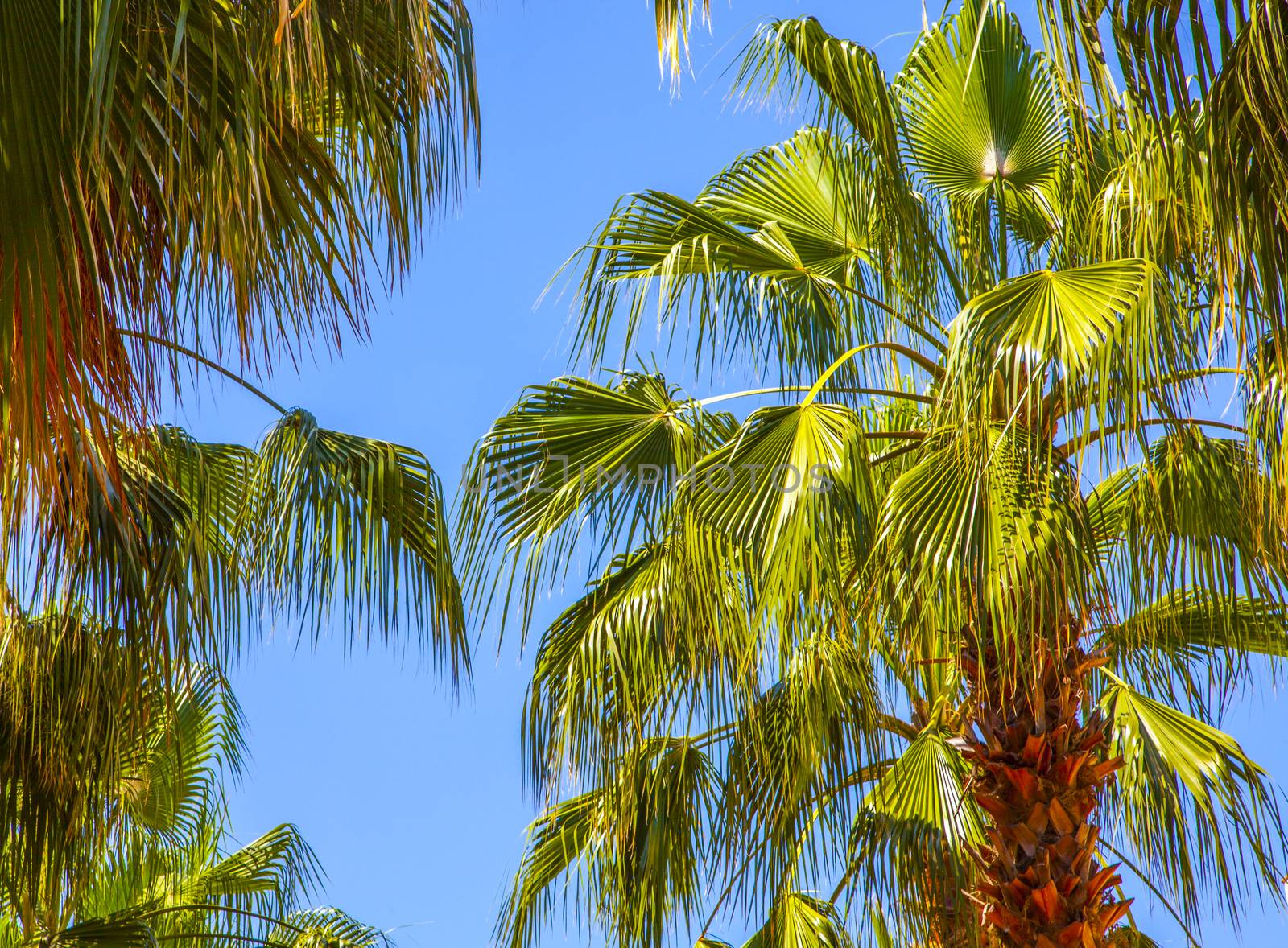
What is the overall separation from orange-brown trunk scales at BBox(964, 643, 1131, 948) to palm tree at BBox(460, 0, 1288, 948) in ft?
0.04

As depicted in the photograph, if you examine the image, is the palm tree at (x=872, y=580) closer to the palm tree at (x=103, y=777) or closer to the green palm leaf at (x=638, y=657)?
the green palm leaf at (x=638, y=657)

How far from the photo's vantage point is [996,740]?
470cm

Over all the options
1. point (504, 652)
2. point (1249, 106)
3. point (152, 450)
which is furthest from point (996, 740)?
point (152, 450)

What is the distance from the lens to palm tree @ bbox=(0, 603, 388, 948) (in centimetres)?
418

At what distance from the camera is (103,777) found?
14.8ft

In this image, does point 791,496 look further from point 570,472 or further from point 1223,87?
point 1223,87

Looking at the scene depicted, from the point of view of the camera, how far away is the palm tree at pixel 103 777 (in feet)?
13.7

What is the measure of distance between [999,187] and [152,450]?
4.13m

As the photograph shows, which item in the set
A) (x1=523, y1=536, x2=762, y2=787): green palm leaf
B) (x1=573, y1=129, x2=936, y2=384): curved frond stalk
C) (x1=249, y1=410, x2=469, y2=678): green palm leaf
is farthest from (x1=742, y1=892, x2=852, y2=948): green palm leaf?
(x1=573, y1=129, x2=936, y2=384): curved frond stalk

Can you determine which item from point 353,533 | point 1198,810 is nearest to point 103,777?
point 353,533

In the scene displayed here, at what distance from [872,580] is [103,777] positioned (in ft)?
8.83

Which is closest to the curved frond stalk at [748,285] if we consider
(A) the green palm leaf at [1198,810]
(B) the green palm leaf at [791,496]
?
(B) the green palm leaf at [791,496]

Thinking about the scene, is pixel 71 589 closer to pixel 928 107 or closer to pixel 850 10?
pixel 850 10

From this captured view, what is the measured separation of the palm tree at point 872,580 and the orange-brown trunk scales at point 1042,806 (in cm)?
1
